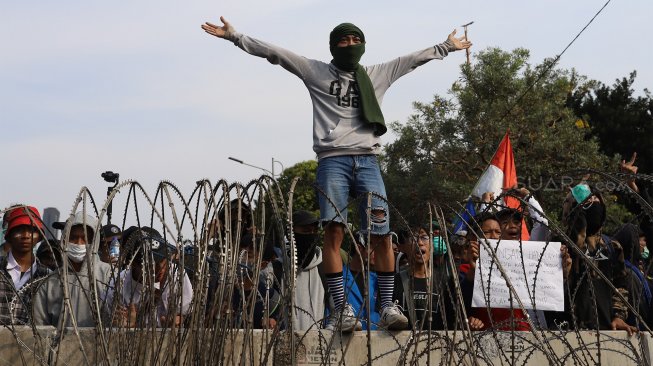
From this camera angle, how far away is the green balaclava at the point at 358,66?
7129 millimetres

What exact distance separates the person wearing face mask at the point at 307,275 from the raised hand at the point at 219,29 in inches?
51.3

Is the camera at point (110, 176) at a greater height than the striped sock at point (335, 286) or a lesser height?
greater

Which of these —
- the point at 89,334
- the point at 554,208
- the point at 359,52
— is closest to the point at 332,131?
the point at 359,52

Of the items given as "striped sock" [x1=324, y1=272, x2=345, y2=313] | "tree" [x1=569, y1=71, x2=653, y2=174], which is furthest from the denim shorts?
"tree" [x1=569, y1=71, x2=653, y2=174]

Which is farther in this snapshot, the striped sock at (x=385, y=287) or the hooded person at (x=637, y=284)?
the hooded person at (x=637, y=284)

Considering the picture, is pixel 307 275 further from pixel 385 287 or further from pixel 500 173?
pixel 500 173

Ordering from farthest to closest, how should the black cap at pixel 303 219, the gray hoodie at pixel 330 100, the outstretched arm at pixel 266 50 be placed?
the black cap at pixel 303 219 < the outstretched arm at pixel 266 50 < the gray hoodie at pixel 330 100

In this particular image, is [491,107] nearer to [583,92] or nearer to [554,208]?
[554,208]

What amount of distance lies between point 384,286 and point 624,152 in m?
32.3

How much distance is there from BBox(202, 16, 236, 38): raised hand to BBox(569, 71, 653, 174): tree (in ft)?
97.6

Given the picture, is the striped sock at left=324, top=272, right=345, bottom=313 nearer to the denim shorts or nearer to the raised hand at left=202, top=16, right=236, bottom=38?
the denim shorts

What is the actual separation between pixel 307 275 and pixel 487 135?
83.0 feet

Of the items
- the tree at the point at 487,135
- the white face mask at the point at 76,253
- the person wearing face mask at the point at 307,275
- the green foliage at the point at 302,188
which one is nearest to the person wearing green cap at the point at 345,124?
the person wearing face mask at the point at 307,275

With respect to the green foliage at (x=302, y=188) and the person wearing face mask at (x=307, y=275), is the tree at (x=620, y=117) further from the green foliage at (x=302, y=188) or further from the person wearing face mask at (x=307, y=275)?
the person wearing face mask at (x=307, y=275)
